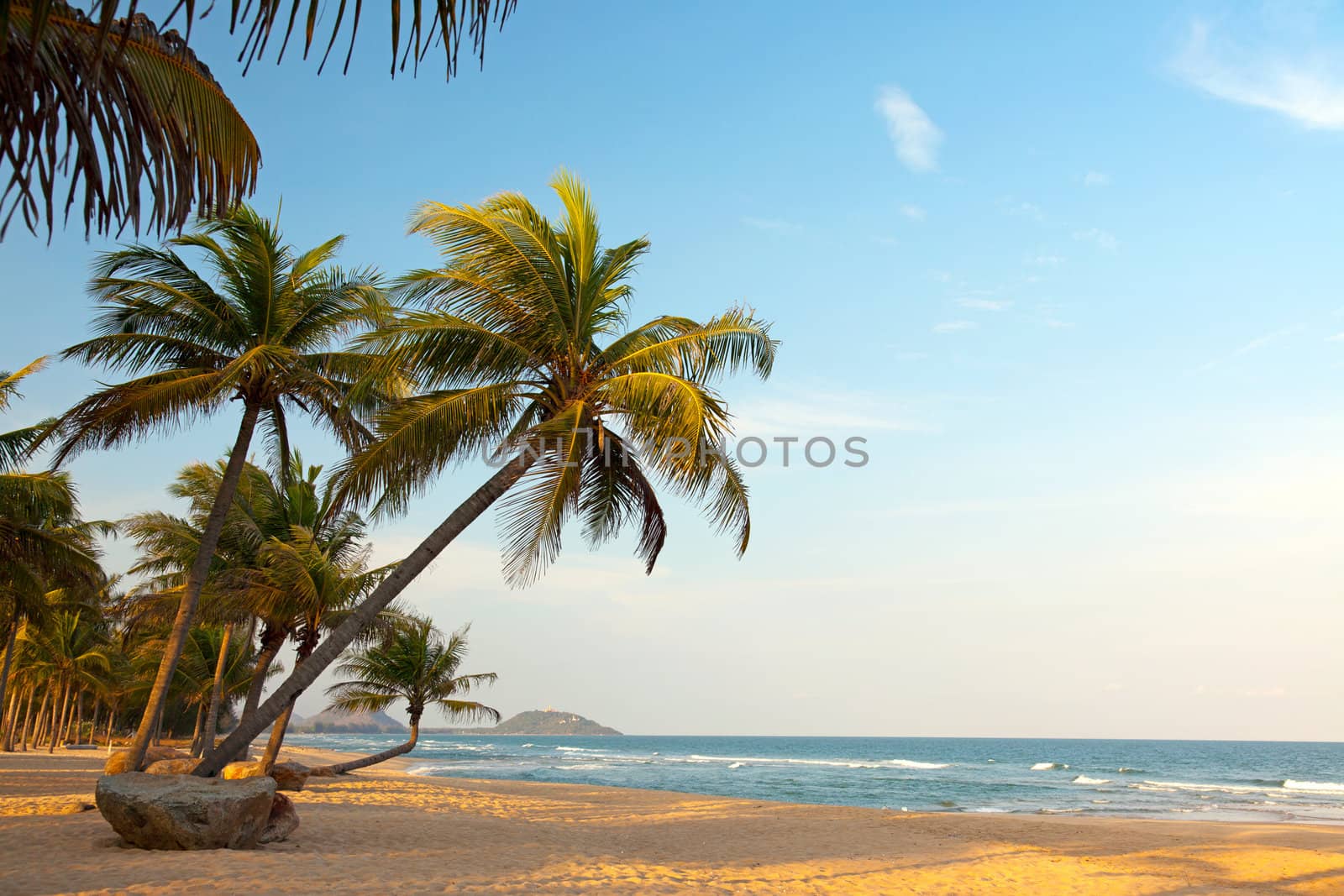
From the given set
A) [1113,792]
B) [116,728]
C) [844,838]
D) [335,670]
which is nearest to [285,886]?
[844,838]

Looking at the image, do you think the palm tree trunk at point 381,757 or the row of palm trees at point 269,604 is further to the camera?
the palm tree trunk at point 381,757

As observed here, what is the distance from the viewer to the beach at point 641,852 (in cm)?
739

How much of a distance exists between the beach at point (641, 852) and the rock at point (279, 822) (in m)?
0.21

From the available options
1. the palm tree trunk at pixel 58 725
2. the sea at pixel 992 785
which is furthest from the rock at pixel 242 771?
the palm tree trunk at pixel 58 725

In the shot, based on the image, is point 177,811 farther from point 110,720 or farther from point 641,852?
point 110,720

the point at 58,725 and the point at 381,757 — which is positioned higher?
the point at 381,757

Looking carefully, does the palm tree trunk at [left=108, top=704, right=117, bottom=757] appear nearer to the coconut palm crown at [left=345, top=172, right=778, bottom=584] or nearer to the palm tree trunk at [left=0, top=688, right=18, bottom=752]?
the palm tree trunk at [left=0, top=688, right=18, bottom=752]

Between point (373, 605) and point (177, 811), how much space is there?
241 cm

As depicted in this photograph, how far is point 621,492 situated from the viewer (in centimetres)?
1005

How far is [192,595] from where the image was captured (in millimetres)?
10281

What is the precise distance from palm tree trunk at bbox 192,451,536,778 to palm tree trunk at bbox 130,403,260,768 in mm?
1621

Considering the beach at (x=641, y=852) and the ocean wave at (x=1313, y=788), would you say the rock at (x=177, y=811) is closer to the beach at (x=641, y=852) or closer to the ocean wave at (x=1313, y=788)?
the beach at (x=641, y=852)

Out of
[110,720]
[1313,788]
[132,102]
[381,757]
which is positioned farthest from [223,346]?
[110,720]

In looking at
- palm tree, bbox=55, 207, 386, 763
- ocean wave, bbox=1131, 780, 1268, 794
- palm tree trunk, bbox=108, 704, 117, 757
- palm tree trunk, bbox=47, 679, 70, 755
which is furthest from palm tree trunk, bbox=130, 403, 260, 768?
ocean wave, bbox=1131, 780, 1268, 794
